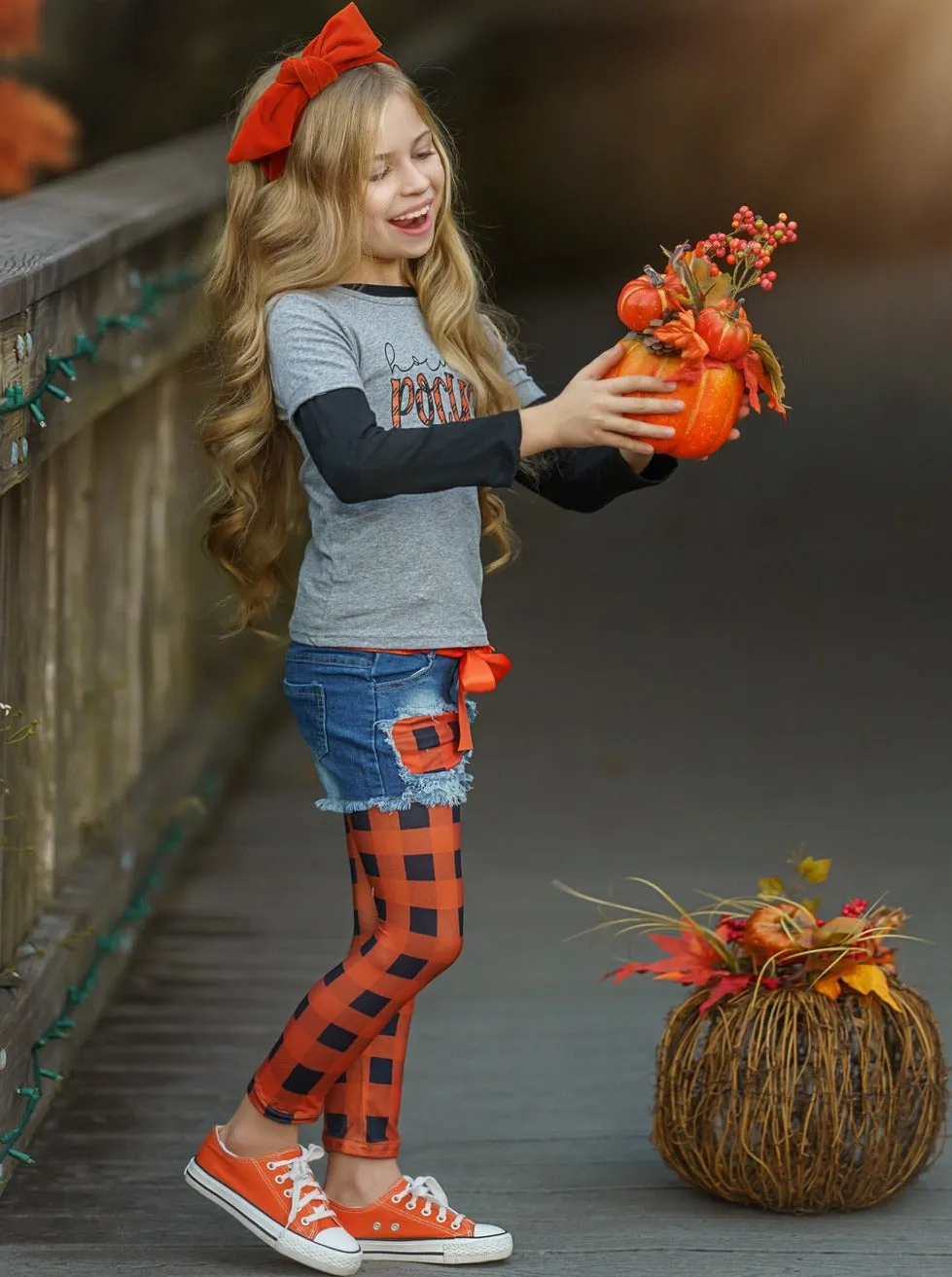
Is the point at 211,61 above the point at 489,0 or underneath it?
underneath

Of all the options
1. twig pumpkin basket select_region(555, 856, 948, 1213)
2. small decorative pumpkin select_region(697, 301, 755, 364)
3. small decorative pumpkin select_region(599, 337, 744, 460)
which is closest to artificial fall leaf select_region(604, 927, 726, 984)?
twig pumpkin basket select_region(555, 856, 948, 1213)

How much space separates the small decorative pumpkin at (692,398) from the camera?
8.86 ft

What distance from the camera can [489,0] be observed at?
17.3 meters

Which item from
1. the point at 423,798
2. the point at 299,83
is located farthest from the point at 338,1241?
the point at 299,83

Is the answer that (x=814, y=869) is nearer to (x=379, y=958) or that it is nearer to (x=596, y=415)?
(x=379, y=958)

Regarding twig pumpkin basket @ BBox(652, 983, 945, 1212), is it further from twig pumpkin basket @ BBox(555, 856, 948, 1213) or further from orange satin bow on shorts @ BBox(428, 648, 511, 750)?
orange satin bow on shorts @ BBox(428, 648, 511, 750)

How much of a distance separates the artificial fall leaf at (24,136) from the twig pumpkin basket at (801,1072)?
2.82 metres

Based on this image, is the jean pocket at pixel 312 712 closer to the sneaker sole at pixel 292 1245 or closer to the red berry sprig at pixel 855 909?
the sneaker sole at pixel 292 1245

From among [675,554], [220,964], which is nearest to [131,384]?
[220,964]

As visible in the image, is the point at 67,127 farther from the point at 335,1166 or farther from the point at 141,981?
the point at 335,1166

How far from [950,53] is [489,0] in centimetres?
494

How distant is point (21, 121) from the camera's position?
5.39m

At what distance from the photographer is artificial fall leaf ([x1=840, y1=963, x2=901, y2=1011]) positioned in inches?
119

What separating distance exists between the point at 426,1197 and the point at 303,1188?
0.18 meters
